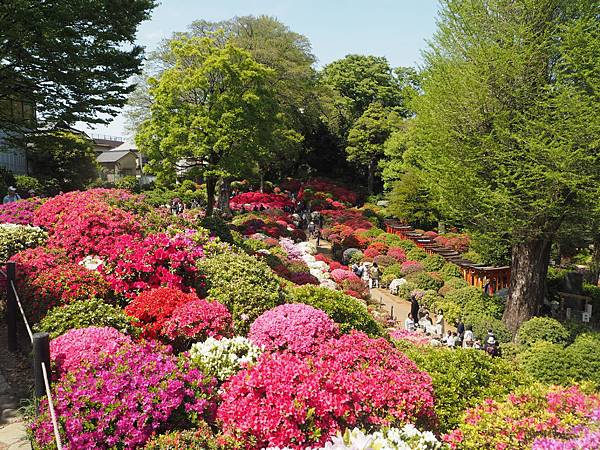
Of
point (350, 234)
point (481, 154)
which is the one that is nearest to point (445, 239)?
point (350, 234)

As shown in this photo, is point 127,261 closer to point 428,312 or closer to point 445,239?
point 428,312

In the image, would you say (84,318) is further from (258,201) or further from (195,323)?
(258,201)

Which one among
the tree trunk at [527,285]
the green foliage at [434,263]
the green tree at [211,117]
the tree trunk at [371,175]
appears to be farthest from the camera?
the tree trunk at [371,175]

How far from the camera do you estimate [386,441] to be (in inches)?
160

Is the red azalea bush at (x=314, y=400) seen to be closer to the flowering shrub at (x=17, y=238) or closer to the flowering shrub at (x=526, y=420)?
the flowering shrub at (x=526, y=420)

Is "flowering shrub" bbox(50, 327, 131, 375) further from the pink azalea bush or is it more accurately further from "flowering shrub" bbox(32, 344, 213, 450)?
the pink azalea bush

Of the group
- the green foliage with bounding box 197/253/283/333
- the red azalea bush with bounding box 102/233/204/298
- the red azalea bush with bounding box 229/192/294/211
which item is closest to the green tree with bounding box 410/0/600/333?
the green foliage with bounding box 197/253/283/333

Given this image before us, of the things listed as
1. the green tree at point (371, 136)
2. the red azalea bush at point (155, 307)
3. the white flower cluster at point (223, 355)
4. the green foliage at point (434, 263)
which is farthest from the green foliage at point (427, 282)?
the green tree at point (371, 136)

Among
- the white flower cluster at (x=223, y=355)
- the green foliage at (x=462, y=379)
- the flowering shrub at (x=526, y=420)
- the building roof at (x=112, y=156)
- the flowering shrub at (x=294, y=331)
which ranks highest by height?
the building roof at (x=112, y=156)

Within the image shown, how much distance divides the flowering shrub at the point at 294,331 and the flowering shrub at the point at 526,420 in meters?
2.11

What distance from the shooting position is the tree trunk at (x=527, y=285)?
49.1 ft

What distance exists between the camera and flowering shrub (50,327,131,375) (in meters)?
5.31

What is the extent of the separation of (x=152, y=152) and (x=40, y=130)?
14.9 feet

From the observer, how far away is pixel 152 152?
21031 mm
